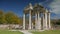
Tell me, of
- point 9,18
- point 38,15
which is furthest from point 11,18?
point 38,15

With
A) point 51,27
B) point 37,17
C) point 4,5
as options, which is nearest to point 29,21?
point 37,17

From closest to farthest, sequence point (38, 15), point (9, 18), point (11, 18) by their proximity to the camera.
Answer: point (9, 18) < point (11, 18) < point (38, 15)

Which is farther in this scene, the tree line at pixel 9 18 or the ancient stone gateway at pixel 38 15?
the ancient stone gateway at pixel 38 15

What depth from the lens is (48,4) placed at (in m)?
7.48

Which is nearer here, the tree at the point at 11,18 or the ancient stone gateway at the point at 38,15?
the tree at the point at 11,18

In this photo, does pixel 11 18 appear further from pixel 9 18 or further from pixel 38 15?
pixel 38 15

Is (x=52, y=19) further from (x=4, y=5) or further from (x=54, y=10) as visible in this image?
(x=4, y=5)

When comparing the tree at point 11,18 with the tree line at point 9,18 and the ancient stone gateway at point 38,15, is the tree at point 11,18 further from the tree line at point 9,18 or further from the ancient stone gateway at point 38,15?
the ancient stone gateway at point 38,15

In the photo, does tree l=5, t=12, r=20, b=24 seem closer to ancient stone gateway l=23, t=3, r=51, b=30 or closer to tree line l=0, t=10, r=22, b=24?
tree line l=0, t=10, r=22, b=24

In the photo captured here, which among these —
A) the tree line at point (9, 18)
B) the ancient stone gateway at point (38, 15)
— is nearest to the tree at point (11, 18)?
the tree line at point (9, 18)

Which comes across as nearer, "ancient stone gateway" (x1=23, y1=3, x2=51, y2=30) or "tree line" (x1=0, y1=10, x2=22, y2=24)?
"tree line" (x1=0, y1=10, x2=22, y2=24)

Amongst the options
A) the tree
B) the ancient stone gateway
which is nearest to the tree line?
the tree

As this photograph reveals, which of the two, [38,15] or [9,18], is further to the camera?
[38,15]

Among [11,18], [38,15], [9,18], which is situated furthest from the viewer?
[38,15]
